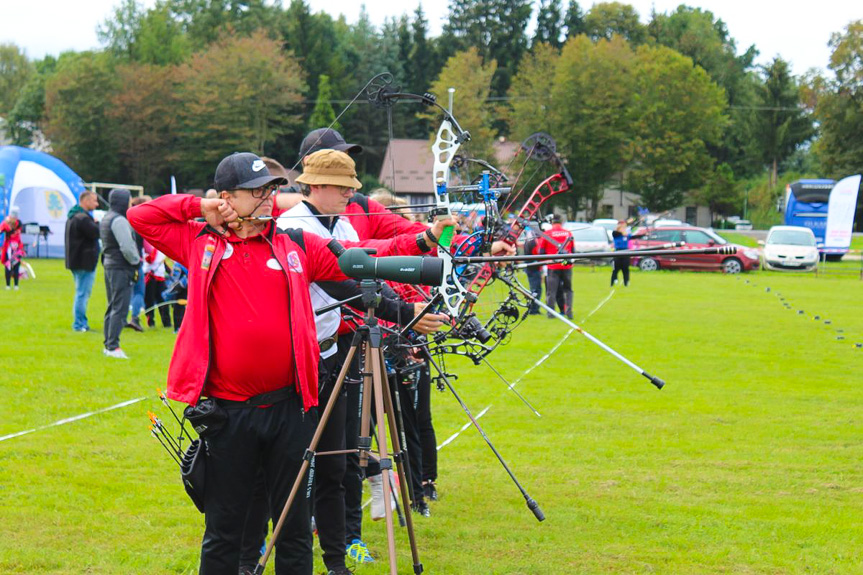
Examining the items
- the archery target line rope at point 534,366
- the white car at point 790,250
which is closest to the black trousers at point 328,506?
the archery target line rope at point 534,366

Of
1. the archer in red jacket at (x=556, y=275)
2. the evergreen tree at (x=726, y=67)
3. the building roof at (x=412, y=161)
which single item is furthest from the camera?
the evergreen tree at (x=726, y=67)

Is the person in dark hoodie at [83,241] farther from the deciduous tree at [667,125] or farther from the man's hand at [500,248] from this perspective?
the deciduous tree at [667,125]

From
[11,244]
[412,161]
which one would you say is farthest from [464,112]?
[11,244]

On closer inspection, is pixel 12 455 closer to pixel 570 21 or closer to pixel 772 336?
pixel 772 336

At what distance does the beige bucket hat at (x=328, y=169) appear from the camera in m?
4.73

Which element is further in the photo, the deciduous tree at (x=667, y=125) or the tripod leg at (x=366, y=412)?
the deciduous tree at (x=667, y=125)

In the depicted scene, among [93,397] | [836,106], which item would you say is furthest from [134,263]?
[836,106]

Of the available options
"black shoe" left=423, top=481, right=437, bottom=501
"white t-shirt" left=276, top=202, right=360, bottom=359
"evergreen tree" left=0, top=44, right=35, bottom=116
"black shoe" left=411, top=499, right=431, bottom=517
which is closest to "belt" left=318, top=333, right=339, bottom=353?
"white t-shirt" left=276, top=202, right=360, bottom=359

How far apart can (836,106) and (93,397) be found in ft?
196

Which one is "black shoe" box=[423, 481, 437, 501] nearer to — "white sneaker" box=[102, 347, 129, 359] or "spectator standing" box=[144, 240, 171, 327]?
"white sneaker" box=[102, 347, 129, 359]

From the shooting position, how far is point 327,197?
189 inches

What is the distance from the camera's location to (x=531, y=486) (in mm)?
6598

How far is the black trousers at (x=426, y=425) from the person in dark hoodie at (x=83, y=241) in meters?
8.23

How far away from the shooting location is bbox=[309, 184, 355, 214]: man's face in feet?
15.7
